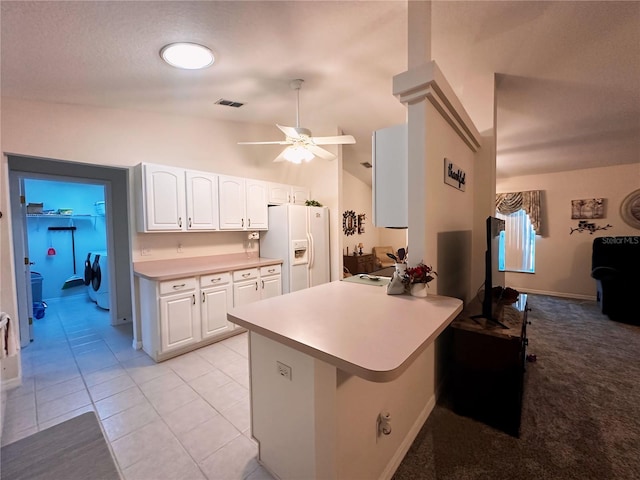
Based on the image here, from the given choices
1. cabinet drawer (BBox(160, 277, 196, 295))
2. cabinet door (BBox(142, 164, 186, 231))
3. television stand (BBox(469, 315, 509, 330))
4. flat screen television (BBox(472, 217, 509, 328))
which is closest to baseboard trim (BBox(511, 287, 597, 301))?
flat screen television (BBox(472, 217, 509, 328))

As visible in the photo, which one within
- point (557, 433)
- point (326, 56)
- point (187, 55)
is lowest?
point (557, 433)

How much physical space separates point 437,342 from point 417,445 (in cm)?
74

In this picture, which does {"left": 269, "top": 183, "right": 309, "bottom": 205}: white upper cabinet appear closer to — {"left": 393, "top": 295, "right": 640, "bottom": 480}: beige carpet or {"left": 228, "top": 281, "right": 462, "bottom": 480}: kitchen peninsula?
{"left": 228, "top": 281, "right": 462, "bottom": 480}: kitchen peninsula

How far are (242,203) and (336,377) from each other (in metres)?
3.23

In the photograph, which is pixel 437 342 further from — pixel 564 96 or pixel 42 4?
pixel 42 4

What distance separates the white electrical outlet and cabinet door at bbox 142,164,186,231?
2.49m

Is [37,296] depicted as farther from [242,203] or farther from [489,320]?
[489,320]

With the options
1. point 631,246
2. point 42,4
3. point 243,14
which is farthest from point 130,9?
point 631,246

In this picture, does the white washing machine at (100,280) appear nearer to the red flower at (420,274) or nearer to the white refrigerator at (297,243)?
the white refrigerator at (297,243)

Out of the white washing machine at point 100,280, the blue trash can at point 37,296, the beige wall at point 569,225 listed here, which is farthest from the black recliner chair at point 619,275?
the blue trash can at point 37,296

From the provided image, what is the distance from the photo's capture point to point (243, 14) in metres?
1.74

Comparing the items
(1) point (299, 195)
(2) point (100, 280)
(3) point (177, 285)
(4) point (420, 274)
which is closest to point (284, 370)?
(4) point (420, 274)

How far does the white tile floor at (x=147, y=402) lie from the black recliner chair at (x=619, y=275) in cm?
521

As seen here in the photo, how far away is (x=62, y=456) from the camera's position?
167cm
